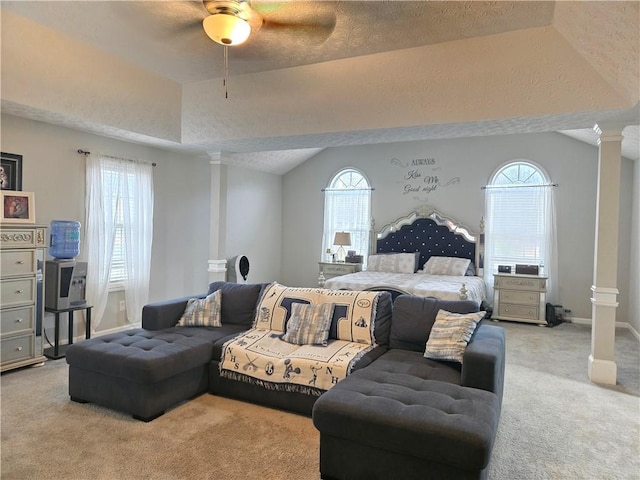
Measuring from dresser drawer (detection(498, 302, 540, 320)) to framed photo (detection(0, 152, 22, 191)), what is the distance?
651cm

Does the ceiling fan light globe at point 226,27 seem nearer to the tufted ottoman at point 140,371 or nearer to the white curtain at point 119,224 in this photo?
the tufted ottoman at point 140,371

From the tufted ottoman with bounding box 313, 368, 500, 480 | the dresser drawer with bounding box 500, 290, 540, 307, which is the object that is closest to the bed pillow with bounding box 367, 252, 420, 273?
the dresser drawer with bounding box 500, 290, 540, 307

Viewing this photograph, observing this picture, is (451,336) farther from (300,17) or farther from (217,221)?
(217,221)

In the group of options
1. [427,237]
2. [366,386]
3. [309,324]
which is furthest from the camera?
[427,237]

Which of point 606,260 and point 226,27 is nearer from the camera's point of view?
point 226,27

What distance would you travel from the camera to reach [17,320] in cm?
397

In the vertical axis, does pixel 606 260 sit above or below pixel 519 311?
above

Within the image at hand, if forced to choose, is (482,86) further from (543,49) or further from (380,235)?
(380,235)

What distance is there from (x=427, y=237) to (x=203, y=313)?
453cm

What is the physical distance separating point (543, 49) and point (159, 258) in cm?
525

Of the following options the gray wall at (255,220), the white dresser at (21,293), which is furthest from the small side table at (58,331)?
the gray wall at (255,220)

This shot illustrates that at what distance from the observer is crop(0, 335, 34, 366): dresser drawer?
389cm

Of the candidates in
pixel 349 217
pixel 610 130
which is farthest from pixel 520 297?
pixel 349 217

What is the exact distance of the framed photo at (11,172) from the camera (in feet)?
13.8
